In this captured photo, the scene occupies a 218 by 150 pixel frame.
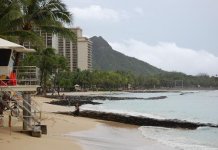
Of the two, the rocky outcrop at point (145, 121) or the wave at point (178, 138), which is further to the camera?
the rocky outcrop at point (145, 121)

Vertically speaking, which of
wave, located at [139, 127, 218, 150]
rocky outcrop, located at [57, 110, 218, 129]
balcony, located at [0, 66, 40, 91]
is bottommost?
wave, located at [139, 127, 218, 150]

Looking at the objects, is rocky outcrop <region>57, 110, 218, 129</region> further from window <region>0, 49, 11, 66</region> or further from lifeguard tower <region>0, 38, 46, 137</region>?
window <region>0, 49, 11, 66</region>

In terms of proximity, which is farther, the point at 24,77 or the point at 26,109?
the point at 24,77

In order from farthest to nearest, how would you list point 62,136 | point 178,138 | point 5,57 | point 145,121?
point 145,121 → point 178,138 → point 62,136 → point 5,57

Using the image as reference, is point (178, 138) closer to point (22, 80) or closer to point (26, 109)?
point (26, 109)

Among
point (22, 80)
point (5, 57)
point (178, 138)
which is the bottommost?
point (178, 138)

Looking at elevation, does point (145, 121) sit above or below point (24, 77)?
below

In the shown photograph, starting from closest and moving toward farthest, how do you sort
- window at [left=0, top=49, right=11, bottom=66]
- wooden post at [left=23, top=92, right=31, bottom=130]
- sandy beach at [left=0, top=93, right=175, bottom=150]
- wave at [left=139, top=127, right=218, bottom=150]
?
sandy beach at [left=0, top=93, right=175, bottom=150] → window at [left=0, top=49, right=11, bottom=66] → wooden post at [left=23, top=92, right=31, bottom=130] → wave at [left=139, top=127, right=218, bottom=150]

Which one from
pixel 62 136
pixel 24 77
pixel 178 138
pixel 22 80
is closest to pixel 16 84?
pixel 22 80

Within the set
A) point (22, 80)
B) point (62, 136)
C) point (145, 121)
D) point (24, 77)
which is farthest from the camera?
point (145, 121)

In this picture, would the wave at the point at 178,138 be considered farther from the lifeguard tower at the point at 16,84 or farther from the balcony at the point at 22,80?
the balcony at the point at 22,80

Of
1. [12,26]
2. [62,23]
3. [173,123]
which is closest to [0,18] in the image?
[12,26]

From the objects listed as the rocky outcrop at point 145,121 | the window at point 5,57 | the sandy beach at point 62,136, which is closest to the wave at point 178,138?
the sandy beach at point 62,136

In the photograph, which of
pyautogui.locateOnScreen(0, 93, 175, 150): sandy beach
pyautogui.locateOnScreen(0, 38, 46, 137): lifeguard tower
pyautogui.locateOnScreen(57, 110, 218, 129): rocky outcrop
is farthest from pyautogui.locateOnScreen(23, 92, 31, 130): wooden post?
pyautogui.locateOnScreen(57, 110, 218, 129): rocky outcrop
